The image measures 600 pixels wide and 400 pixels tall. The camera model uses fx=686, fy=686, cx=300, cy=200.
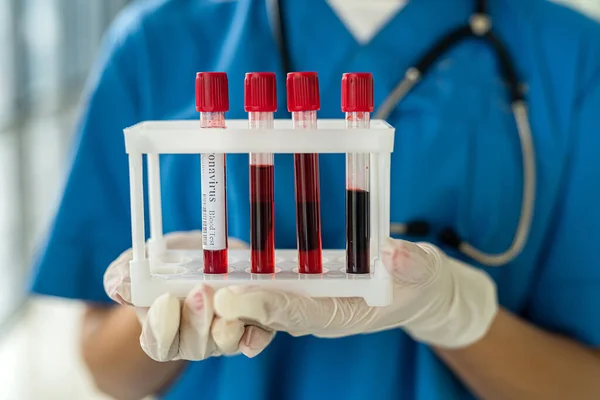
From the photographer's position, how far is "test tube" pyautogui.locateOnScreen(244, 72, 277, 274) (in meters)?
0.52

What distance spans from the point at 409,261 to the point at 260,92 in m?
0.18

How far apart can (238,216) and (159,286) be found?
0.22 meters

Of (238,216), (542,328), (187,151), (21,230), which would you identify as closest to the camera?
(187,151)

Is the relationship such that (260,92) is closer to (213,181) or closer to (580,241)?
(213,181)

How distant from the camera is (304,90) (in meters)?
0.52

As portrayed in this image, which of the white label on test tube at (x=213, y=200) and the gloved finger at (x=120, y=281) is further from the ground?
the white label on test tube at (x=213, y=200)

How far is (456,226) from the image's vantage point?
0.79m

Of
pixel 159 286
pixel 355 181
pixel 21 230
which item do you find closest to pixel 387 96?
pixel 355 181

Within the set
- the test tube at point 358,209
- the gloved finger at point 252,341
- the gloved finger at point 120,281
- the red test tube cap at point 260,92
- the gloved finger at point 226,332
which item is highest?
the red test tube cap at point 260,92

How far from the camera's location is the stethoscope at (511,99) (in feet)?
2.54

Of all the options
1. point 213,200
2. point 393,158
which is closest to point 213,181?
point 213,200

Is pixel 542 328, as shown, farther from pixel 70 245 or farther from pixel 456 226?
pixel 70 245

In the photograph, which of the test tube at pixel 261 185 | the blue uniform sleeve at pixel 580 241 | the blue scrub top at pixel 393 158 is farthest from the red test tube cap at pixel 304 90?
the blue uniform sleeve at pixel 580 241

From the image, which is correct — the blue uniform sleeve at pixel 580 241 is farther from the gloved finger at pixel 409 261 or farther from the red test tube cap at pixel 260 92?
the red test tube cap at pixel 260 92
